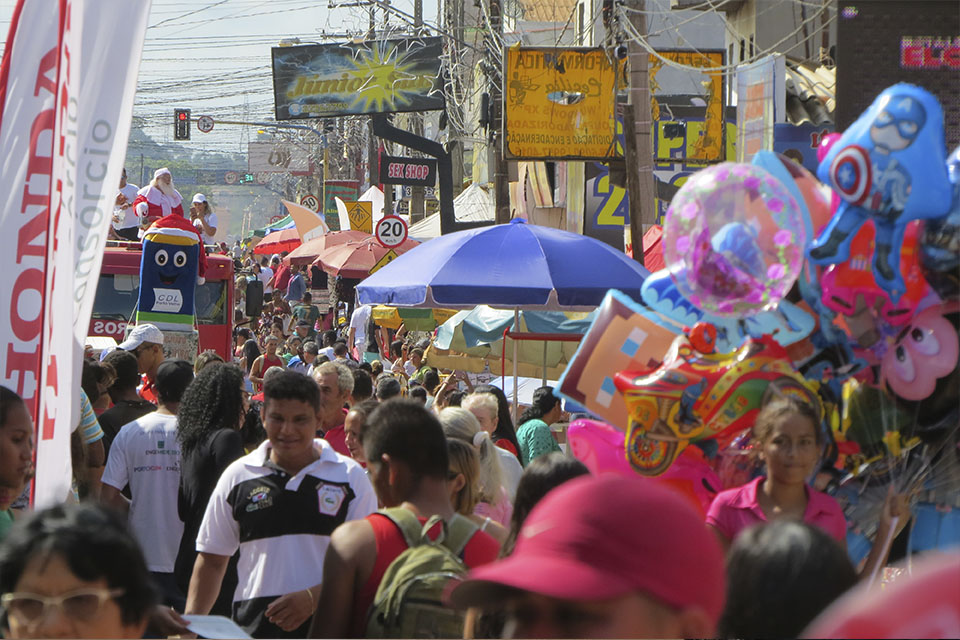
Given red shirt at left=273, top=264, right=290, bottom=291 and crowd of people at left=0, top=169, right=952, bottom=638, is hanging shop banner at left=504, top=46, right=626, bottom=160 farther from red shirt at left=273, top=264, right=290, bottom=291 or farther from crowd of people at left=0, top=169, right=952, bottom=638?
red shirt at left=273, top=264, right=290, bottom=291

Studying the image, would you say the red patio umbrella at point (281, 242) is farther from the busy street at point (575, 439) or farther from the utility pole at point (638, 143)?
the busy street at point (575, 439)

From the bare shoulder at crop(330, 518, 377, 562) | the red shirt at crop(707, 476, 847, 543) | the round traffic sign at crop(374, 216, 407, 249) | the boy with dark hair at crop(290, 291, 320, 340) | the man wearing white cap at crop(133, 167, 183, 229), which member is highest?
the man wearing white cap at crop(133, 167, 183, 229)

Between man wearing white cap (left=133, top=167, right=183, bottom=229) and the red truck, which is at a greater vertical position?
man wearing white cap (left=133, top=167, right=183, bottom=229)

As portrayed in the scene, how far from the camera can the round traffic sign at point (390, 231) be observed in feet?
69.1

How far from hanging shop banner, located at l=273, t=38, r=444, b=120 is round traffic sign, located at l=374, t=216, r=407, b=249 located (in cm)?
1188

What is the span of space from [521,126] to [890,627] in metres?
14.2

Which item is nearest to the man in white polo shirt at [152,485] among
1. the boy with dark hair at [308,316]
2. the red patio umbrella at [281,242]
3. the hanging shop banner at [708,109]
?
the hanging shop banner at [708,109]

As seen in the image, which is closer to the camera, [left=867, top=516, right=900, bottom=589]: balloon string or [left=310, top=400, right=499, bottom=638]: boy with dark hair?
[left=310, top=400, right=499, bottom=638]: boy with dark hair

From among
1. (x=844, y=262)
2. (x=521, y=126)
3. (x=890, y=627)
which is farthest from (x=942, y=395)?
(x=521, y=126)

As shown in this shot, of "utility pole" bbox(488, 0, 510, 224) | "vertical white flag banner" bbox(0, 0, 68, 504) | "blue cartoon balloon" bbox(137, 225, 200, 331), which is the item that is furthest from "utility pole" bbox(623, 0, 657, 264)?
"vertical white flag banner" bbox(0, 0, 68, 504)

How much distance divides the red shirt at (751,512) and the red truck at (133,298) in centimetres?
1120

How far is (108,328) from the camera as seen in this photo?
1513cm

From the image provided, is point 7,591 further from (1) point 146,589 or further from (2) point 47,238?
(2) point 47,238

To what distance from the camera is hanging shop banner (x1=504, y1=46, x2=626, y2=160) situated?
49.3 feet
